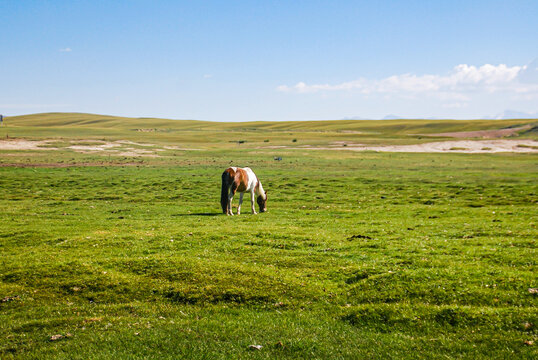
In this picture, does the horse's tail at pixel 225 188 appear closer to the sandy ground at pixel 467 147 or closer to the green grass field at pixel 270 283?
the green grass field at pixel 270 283

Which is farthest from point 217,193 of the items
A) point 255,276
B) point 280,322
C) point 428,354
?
point 428,354

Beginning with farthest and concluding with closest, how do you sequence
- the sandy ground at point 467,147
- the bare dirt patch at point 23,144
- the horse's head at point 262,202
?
the sandy ground at point 467,147 → the bare dirt patch at point 23,144 → the horse's head at point 262,202

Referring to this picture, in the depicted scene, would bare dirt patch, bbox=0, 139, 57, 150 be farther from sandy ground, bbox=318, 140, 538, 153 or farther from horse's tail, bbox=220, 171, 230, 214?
horse's tail, bbox=220, 171, 230, 214

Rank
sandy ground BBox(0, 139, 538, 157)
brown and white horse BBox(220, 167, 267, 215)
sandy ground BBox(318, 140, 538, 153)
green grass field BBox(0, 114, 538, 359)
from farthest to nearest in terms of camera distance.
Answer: sandy ground BBox(318, 140, 538, 153), sandy ground BBox(0, 139, 538, 157), brown and white horse BBox(220, 167, 267, 215), green grass field BBox(0, 114, 538, 359)

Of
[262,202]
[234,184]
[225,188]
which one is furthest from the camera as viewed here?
[262,202]

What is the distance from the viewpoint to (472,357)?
8711 mm

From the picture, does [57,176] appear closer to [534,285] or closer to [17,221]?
[17,221]

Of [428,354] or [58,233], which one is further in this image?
[58,233]

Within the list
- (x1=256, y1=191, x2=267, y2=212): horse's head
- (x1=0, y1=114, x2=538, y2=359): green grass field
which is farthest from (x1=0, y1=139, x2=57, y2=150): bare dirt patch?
(x1=256, y1=191, x2=267, y2=212): horse's head

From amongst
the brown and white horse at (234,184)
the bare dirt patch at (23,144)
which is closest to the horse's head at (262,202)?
the brown and white horse at (234,184)

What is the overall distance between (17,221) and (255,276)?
52.4 feet

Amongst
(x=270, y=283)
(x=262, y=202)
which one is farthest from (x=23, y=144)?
(x=270, y=283)

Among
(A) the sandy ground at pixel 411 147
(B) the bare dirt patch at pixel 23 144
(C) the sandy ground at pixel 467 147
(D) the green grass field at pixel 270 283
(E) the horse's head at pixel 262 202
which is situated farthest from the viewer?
(C) the sandy ground at pixel 467 147

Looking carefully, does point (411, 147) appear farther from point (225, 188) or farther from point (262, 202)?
point (225, 188)
